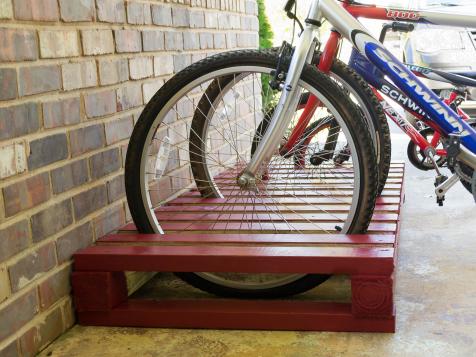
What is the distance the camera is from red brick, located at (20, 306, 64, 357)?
1846 millimetres

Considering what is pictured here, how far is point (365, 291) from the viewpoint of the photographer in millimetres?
1931

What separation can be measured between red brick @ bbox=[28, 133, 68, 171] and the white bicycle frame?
1.93 ft

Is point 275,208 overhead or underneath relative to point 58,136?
underneath

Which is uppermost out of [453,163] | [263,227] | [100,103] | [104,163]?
[100,103]

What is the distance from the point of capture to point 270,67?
7.20 feet

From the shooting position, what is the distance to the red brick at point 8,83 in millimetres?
1725

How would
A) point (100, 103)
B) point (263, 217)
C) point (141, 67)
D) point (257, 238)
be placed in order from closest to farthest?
point (257, 238), point (100, 103), point (263, 217), point (141, 67)

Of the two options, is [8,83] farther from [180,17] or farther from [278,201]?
[180,17]

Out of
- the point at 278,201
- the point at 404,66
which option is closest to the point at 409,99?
the point at 404,66

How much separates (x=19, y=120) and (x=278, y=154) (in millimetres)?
1025

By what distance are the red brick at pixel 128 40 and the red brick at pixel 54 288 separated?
32.9 inches

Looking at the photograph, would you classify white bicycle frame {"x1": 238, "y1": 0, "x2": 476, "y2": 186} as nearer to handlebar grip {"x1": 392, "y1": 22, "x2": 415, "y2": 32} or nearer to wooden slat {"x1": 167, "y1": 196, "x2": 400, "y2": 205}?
handlebar grip {"x1": 392, "y1": 22, "x2": 415, "y2": 32}

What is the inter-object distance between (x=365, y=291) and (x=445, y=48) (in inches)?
150

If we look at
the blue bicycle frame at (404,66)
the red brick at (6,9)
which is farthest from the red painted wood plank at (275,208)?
the red brick at (6,9)
